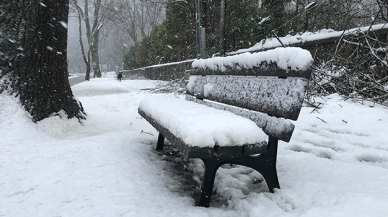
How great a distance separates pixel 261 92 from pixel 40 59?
280 cm

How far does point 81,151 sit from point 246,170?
62.9 inches

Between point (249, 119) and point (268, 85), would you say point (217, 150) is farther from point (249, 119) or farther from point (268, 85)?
point (268, 85)

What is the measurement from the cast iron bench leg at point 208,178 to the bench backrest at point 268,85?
0.46 meters

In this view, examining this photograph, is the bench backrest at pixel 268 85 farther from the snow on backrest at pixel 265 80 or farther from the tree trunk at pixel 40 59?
the tree trunk at pixel 40 59

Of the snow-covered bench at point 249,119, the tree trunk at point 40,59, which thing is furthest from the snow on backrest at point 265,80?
the tree trunk at point 40,59

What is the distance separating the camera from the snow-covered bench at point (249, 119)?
152cm

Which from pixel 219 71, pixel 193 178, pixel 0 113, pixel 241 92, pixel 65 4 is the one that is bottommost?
pixel 193 178

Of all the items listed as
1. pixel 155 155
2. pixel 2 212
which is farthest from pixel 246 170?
pixel 2 212

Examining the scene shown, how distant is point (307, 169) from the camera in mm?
2203

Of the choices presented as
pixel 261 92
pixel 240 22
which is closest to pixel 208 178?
pixel 261 92

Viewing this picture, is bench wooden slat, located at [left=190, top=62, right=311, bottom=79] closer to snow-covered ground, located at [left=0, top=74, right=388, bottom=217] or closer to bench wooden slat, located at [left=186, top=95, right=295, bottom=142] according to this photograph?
bench wooden slat, located at [left=186, top=95, right=295, bottom=142]

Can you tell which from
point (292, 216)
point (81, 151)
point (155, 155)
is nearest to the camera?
point (292, 216)

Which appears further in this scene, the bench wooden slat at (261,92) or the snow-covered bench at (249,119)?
the bench wooden slat at (261,92)

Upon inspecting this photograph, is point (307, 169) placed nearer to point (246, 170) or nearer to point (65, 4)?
point (246, 170)
